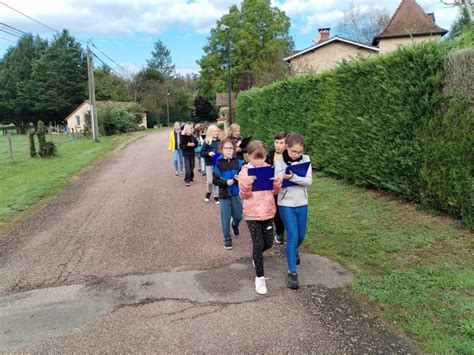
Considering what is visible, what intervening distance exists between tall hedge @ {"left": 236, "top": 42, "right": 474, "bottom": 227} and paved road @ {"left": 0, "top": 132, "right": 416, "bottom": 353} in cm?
254

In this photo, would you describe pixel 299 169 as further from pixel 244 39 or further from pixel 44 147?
pixel 244 39

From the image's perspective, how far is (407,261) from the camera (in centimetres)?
465

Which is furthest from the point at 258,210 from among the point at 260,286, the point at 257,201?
the point at 260,286

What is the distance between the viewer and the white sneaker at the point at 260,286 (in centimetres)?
401

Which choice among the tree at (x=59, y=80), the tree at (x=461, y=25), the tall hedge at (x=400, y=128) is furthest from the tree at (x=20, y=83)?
the tall hedge at (x=400, y=128)

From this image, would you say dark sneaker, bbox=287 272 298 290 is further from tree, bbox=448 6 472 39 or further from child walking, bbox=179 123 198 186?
child walking, bbox=179 123 198 186

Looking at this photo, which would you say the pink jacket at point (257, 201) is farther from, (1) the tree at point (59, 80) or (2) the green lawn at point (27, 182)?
(1) the tree at point (59, 80)

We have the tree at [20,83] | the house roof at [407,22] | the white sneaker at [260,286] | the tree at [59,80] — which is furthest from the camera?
the tree at [20,83]

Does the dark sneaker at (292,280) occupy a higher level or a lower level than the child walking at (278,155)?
lower

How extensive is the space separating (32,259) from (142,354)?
3058 millimetres

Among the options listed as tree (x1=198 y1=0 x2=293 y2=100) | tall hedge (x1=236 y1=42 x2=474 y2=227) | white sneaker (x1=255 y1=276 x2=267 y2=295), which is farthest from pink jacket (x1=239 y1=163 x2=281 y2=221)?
tree (x1=198 y1=0 x2=293 y2=100)

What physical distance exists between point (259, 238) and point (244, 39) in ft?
161

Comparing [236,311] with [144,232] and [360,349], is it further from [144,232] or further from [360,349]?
[144,232]

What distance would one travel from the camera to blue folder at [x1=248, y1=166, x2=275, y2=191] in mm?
4145
